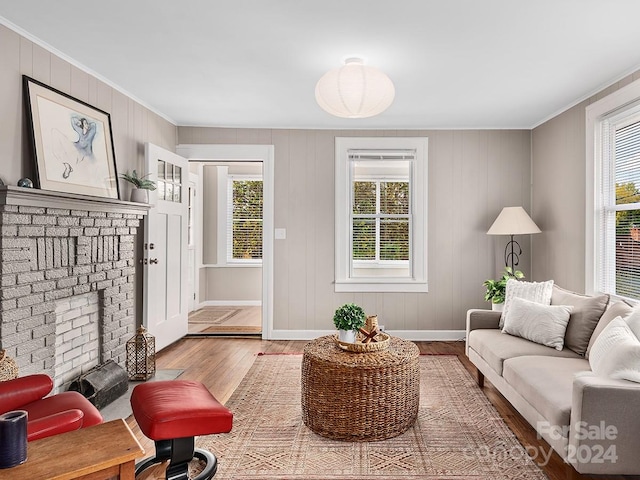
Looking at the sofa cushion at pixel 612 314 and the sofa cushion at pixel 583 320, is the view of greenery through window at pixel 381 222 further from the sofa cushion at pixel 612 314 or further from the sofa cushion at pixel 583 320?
the sofa cushion at pixel 612 314

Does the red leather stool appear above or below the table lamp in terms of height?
below

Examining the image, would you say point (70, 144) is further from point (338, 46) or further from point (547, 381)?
point (547, 381)

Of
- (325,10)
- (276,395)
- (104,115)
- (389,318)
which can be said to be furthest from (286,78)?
(389,318)

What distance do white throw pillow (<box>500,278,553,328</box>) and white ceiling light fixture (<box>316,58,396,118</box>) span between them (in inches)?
74.8

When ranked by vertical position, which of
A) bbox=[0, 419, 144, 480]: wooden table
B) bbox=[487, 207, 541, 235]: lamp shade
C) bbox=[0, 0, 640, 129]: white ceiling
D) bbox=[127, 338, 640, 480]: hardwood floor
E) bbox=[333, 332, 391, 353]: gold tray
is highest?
bbox=[0, 0, 640, 129]: white ceiling

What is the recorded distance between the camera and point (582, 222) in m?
3.88

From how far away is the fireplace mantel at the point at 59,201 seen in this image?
7.81ft

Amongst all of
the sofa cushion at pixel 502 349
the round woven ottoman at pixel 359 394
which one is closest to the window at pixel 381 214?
the sofa cushion at pixel 502 349

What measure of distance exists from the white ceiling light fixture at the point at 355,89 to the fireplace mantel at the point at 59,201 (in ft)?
5.80

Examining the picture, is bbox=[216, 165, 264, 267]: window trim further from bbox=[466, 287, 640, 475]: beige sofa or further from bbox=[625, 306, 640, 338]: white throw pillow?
bbox=[625, 306, 640, 338]: white throw pillow

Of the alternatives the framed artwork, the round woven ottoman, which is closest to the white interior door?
the framed artwork

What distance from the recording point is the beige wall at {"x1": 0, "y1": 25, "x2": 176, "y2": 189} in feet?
8.48

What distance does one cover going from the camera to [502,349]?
118 inches

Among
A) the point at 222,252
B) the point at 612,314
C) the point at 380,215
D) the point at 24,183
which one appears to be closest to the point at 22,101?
the point at 24,183
